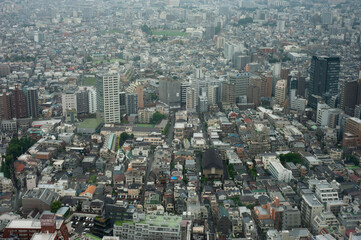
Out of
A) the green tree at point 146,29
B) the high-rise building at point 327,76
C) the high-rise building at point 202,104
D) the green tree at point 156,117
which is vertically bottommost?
the green tree at point 156,117

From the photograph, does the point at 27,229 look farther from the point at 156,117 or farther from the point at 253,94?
the point at 253,94

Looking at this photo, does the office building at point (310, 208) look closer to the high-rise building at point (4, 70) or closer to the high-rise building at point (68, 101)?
the high-rise building at point (68, 101)

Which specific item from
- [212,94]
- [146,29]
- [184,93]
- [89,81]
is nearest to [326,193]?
[212,94]

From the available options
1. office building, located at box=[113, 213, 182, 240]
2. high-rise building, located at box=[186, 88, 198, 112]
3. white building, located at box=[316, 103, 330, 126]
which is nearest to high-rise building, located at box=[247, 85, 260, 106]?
high-rise building, located at box=[186, 88, 198, 112]

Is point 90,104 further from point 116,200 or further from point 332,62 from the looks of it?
point 332,62

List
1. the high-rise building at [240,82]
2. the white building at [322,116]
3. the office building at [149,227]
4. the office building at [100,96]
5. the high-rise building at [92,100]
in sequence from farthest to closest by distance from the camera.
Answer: the high-rise building at [240,82]
the high-rise building at [92,100]
the office building at [100,96]
the white building at [322,116]
the office building at [149,227]

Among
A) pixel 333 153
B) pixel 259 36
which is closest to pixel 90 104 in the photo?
pixel 333 153

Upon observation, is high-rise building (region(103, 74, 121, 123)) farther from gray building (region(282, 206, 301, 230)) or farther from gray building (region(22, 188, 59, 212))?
gray building (region(282, 206, 301, 230))

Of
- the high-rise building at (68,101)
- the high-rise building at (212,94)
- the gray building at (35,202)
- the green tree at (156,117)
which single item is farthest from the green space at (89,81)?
the gray building at (35,202)
